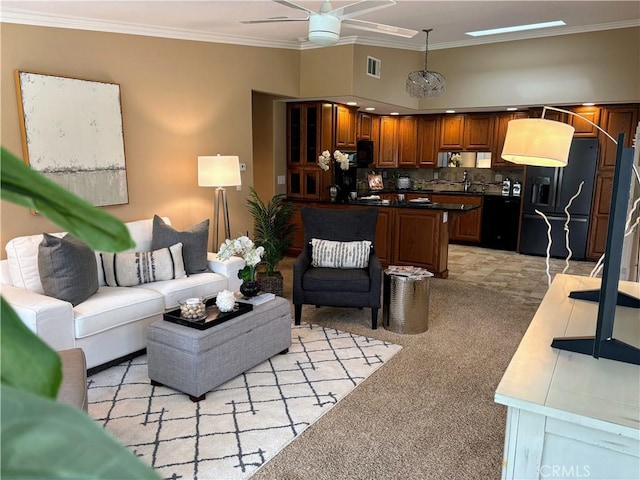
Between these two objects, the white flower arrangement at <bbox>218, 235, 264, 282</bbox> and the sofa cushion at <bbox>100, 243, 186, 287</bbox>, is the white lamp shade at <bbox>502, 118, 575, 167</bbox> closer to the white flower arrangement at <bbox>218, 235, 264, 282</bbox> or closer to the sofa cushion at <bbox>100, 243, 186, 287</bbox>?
the white flower arrangement at <bbox>218, 235, 264, 282</bbox>

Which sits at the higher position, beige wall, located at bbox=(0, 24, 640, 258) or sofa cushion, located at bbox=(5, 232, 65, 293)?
beige wall, located at bbox=(0, 24, 640, 258)

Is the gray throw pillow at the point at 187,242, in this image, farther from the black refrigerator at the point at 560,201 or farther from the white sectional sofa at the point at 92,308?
the black refrigerator at the point at 560,201

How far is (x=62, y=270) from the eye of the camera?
2988mm

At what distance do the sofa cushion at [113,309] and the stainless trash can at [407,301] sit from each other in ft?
5.82

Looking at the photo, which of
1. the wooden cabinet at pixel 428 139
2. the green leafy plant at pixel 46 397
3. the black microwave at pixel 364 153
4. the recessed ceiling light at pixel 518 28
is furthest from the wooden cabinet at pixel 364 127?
the green leafy plant at pixel 46 397

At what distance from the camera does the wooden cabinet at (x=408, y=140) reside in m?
8.16

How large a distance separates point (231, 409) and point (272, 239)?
2328mm

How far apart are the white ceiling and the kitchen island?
2.04 meters

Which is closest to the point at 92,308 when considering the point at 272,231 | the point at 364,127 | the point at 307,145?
the point at 272,231

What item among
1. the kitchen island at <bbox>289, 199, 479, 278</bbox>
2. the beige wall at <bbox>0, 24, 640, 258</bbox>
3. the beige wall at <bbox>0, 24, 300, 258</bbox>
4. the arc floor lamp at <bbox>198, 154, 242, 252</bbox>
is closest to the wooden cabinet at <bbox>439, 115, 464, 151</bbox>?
the beige wall at <bbox>0, 24, 640, 258</bbox>

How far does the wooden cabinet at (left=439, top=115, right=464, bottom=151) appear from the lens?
7.77 m

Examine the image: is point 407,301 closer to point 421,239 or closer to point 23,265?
point 421,239

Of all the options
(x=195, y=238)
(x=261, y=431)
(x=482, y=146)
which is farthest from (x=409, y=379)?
(x=482, y=146)

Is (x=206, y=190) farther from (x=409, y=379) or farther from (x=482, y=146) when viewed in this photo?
(x=482, y=146)
